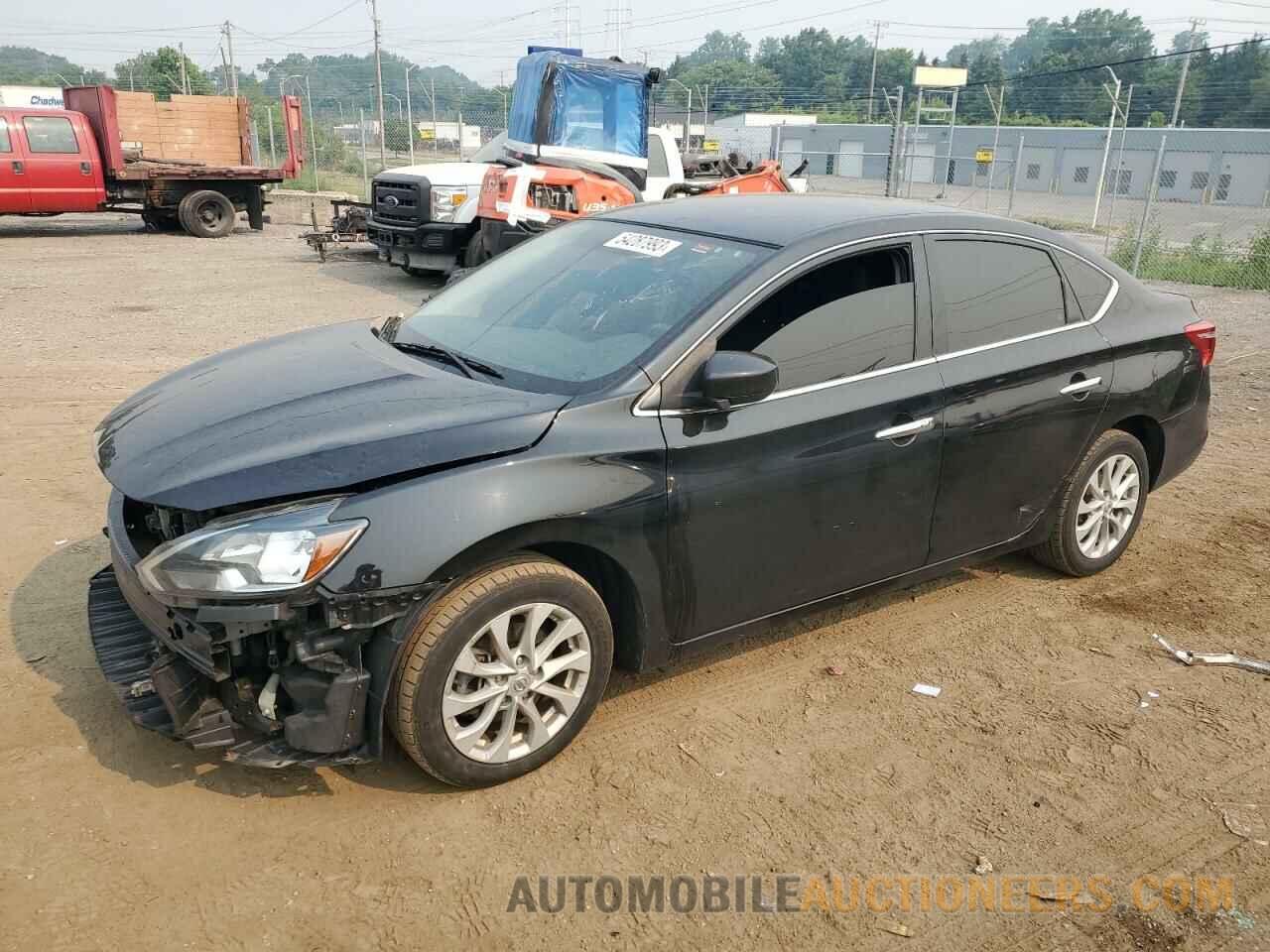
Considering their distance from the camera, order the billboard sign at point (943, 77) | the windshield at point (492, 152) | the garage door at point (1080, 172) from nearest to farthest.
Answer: the windshield at point (492, 152) < the garage door at point (1080, 172) < the billboard sign at point (943, 77)

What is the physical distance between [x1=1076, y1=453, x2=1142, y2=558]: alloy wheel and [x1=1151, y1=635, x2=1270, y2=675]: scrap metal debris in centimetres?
70

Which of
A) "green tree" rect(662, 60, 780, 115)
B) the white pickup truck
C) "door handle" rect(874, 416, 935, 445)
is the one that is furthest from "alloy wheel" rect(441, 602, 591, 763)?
"green tree" rect(662, 60, 780, 115)

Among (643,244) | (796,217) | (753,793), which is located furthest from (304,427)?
(796,217)

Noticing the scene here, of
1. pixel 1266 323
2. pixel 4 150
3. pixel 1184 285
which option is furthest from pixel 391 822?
pixel 4 150

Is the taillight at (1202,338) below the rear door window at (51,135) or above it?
below

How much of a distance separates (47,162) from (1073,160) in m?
37.6

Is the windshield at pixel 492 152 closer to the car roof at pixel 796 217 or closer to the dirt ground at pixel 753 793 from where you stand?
the dirt ground at pixel 753 793

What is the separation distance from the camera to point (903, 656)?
423cm

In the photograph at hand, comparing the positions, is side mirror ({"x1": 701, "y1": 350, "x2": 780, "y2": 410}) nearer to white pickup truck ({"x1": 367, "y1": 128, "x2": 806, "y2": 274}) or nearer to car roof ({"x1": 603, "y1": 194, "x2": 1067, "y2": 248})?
car roof ({"x1": 603, "y1": 194, "x2": 1067, "y2": 248})

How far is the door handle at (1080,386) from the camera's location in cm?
444

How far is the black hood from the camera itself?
2996mm

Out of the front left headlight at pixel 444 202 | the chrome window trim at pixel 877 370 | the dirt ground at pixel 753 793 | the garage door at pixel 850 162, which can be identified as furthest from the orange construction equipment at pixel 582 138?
the garage door at pixel 850 162

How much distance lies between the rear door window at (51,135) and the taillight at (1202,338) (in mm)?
17896

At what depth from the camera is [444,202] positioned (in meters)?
14.3
